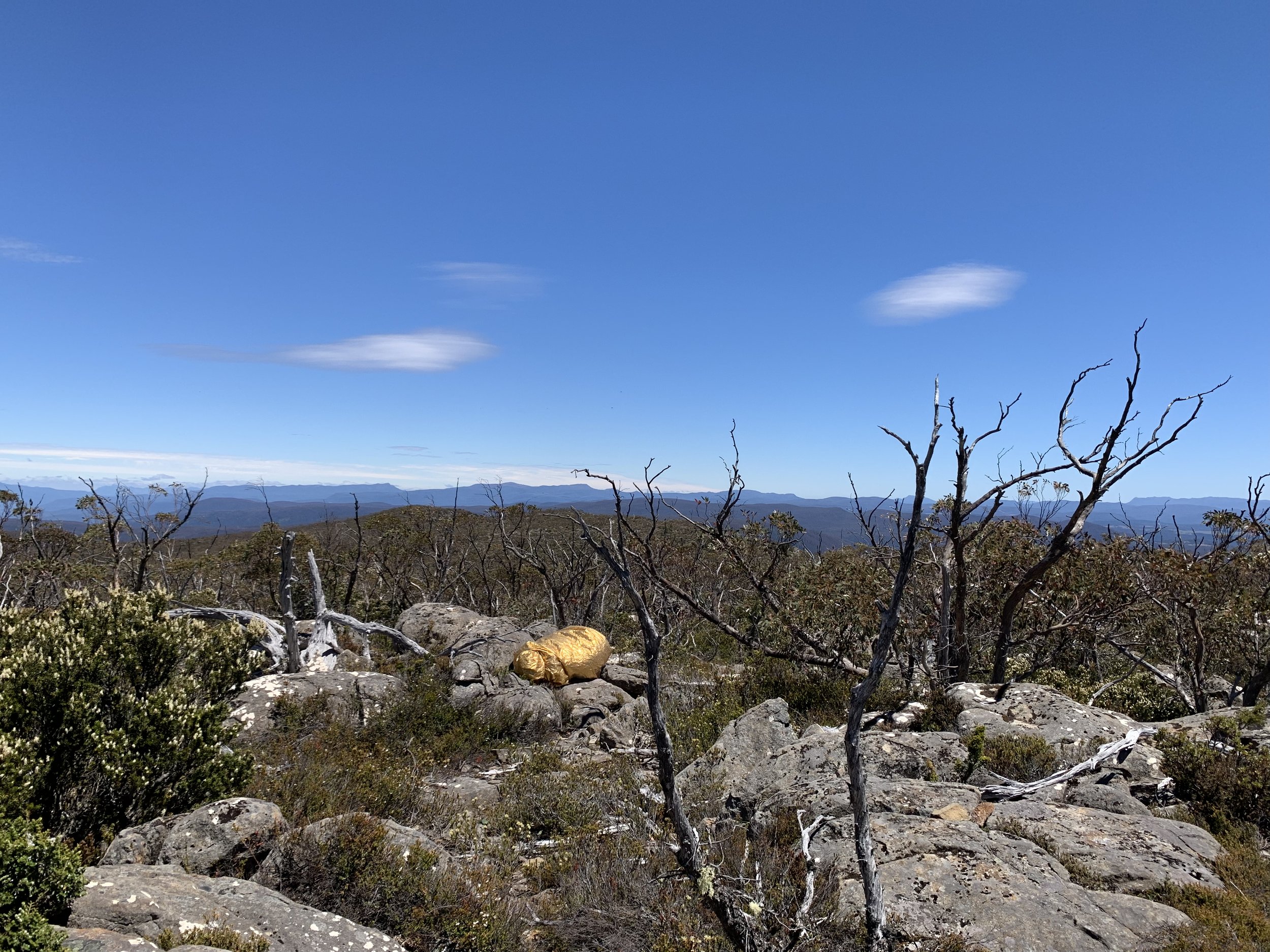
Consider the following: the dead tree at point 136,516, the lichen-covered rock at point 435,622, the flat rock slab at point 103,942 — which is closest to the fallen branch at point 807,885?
the flat rock slab at point 103,942

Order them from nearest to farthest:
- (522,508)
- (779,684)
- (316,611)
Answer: (779,684) → (316,611) → (522,508)

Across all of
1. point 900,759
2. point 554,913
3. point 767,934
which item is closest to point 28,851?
point 554,913

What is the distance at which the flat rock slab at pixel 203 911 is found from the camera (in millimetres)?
4363

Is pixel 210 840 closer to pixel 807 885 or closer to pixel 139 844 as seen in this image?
pixel 139 844

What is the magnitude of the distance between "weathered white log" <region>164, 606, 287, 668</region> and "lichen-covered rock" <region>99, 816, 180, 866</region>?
725 centimetres

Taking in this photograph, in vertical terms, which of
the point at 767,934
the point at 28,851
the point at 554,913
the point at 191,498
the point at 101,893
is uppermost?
the point at 191,498

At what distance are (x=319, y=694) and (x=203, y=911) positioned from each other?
7492mm

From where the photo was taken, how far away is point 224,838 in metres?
5.81

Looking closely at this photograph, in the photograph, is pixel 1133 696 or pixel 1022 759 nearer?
pixel 1022 759

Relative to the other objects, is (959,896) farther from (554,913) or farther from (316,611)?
(316,611)

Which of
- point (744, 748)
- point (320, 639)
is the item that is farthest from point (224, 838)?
point (320, 639)

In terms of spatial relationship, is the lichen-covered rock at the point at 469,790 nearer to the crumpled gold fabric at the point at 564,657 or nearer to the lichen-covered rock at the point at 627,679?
the crumpled gold fabric at the point at 564,657

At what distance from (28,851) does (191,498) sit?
60.7 ft

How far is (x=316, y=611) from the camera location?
1519cm
